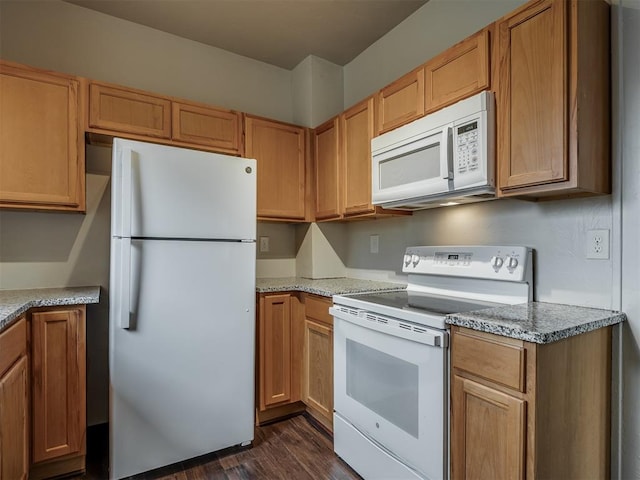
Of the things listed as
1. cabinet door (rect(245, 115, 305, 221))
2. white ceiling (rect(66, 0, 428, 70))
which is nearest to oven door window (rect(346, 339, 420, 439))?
cabinet door (rect(245, 115, 305, 221))

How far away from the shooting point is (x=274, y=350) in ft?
7.52

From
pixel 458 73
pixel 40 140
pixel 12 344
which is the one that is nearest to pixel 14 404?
pixel 12 344

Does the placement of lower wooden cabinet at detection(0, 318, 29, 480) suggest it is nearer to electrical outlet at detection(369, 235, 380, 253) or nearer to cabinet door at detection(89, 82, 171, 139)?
→ cabinet door at detection(89, 82, 171, 139)

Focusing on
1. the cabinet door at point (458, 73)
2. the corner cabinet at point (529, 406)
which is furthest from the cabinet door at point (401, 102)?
the corner cabinet at point (529, 406)

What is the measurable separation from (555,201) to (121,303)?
6.61 ft

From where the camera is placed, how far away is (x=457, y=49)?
1.66 m

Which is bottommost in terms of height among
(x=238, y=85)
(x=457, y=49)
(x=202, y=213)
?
(x=202, y=213)

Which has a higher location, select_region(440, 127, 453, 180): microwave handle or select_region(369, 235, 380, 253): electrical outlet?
select_region(440, 127, 453, 180): microwave handle

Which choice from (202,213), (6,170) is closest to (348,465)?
(202,213)

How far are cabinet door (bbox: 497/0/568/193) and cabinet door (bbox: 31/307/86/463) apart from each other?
207cm

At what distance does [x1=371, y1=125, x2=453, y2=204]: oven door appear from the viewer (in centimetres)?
164

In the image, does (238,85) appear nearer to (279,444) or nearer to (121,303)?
(121,303)

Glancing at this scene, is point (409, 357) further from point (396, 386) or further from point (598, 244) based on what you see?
point (598, 244)

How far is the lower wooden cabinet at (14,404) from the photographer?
1.31m
